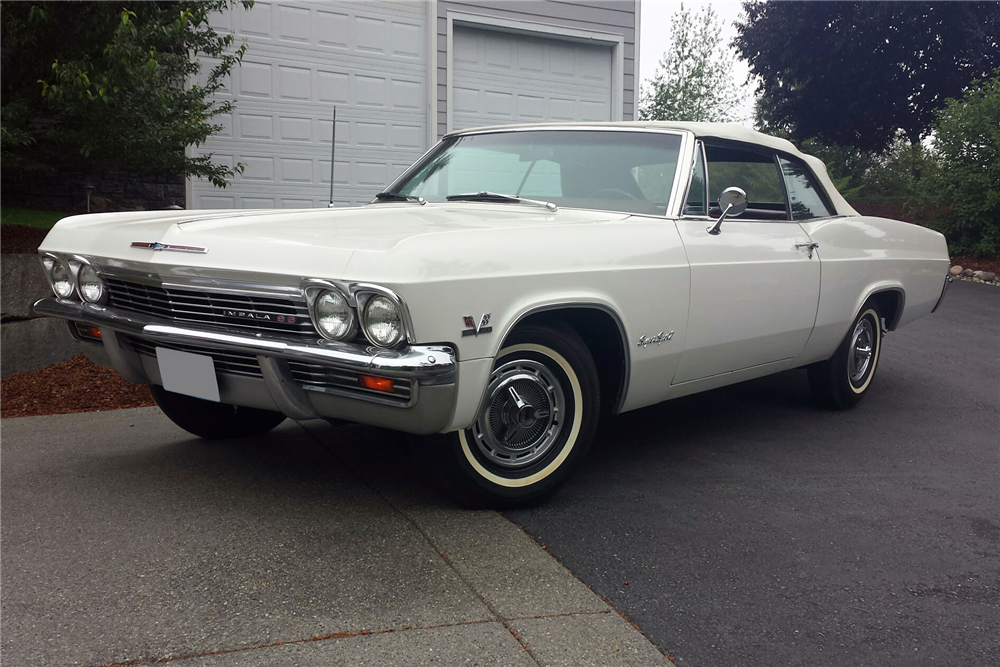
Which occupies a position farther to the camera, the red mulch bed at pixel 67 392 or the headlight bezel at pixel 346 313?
the red mulch bed at pixel 67 392

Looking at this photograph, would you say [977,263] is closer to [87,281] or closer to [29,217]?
[29,217]

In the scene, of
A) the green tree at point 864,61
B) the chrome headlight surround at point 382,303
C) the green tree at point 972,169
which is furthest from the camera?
the green tree at point 864,61

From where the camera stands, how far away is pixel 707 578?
286 centimetres

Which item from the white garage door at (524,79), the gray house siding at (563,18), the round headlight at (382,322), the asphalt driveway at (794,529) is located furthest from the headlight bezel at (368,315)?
the white garage door at (524,79)

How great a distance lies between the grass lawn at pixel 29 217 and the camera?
7.46 meters

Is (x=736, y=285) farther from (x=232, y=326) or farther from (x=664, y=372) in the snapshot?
(x=232, y=326)

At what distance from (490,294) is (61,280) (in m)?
1.92

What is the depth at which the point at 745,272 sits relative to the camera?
4.18 meters

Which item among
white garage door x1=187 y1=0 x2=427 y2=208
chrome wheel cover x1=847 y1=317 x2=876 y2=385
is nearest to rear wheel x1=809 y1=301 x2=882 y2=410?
chrome wheel cover x1=847 y1=317 x2=876 y2=385

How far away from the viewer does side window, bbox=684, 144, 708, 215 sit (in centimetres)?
407

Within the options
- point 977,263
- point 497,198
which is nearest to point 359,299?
A: point 497,198

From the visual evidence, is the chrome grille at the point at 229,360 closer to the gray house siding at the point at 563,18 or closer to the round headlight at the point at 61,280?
the round headlight at the point at 61,280

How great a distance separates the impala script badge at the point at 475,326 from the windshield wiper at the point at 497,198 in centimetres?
116

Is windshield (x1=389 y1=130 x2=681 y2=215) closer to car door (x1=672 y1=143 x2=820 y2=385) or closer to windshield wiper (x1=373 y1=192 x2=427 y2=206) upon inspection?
windshield wiper (x1=373 y1=192 x2=427 y2=206)
